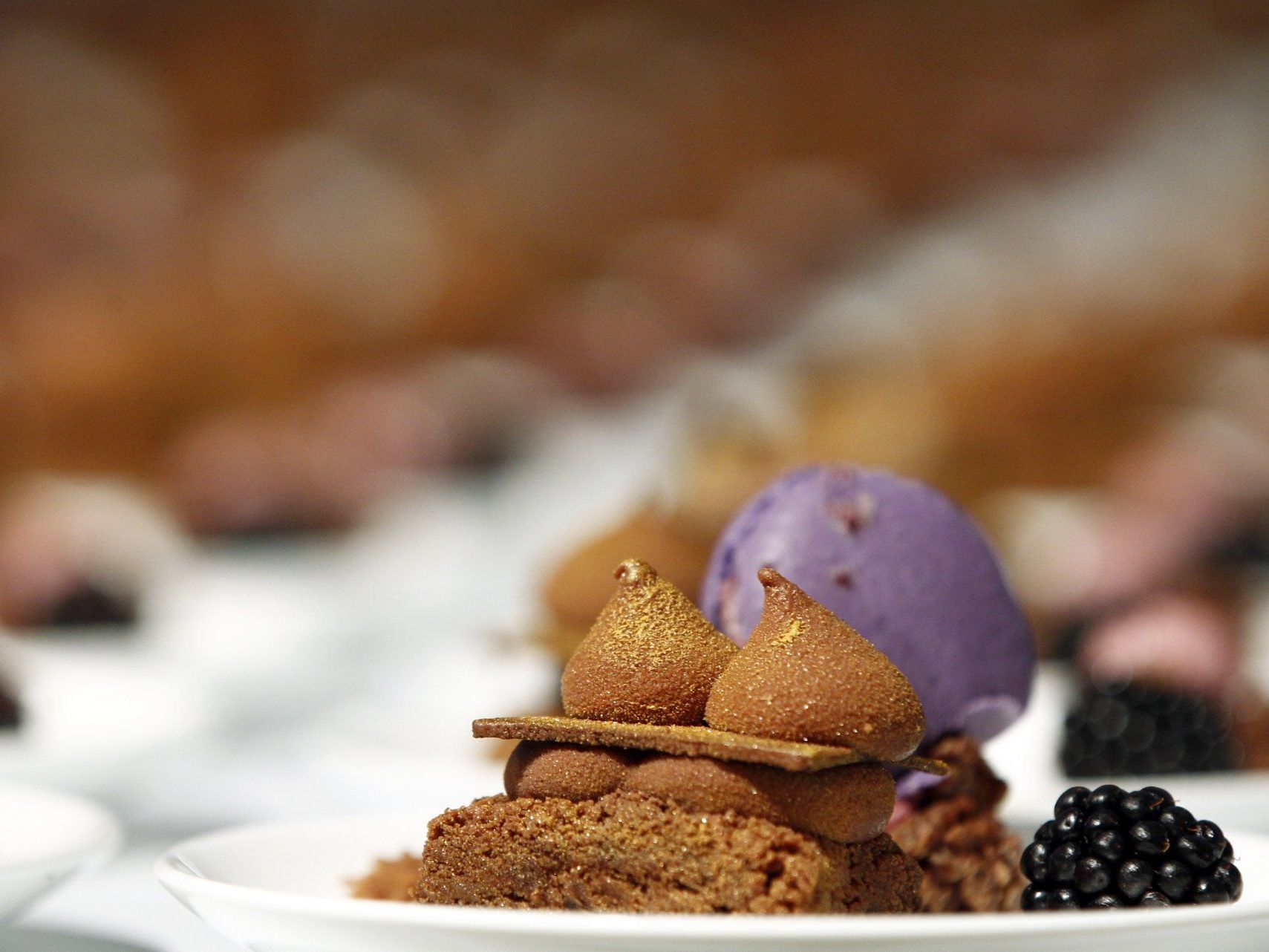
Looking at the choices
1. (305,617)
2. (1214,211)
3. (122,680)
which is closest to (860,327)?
(1214,211)

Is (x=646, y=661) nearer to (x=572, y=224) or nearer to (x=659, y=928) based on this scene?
(x=659, y=928)

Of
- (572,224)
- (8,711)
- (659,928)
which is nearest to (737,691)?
(659,928)

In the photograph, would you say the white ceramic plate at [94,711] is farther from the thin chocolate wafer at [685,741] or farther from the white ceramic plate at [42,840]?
the thin chocolate wafer at [685,741]

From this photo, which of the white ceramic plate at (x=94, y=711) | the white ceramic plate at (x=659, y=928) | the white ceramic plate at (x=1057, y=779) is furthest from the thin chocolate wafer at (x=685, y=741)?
the white ceramic plate at (x=94, y=711)

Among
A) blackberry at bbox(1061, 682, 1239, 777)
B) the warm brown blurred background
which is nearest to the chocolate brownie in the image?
blackberry at bbox(1061, 682, 1239, 777)

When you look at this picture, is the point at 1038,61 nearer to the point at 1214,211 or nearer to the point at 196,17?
the point at 1214,211

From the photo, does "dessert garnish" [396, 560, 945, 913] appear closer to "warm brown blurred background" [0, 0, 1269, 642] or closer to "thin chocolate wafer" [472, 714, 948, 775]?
"thin chocolate wafer" [472, 714, 948, 775]

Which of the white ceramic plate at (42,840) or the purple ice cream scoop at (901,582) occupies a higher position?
the purple ice cream scoop at (901,582)
